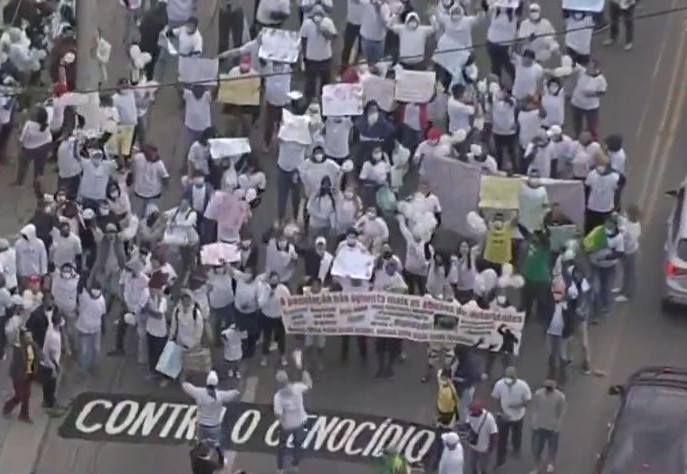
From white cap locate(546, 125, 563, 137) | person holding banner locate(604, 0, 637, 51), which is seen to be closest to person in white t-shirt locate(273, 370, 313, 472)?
white cap locate(546, 125, 563, 137)

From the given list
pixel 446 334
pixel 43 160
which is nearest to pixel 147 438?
pixel 446 334

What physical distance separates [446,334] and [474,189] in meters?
2.76

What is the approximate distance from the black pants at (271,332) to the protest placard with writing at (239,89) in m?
4.26

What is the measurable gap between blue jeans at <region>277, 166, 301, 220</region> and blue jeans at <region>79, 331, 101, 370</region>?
337 centimetres

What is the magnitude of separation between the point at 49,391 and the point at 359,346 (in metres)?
3.60

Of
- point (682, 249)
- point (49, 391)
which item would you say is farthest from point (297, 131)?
point (682, 249)

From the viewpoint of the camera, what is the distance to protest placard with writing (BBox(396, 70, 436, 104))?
29500 millimetres

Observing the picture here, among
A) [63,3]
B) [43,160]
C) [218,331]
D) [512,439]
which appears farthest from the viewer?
[63,3]

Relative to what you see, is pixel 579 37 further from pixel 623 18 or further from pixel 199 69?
pixel 199 69

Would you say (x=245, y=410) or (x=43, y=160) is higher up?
(x=43, y=160)

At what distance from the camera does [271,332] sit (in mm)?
27172

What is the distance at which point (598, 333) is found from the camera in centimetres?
2788

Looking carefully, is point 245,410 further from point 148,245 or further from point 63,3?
point 63,3

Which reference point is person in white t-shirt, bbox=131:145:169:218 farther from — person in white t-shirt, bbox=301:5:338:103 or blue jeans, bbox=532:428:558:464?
blue jeans, bbox=532:428:558:464
